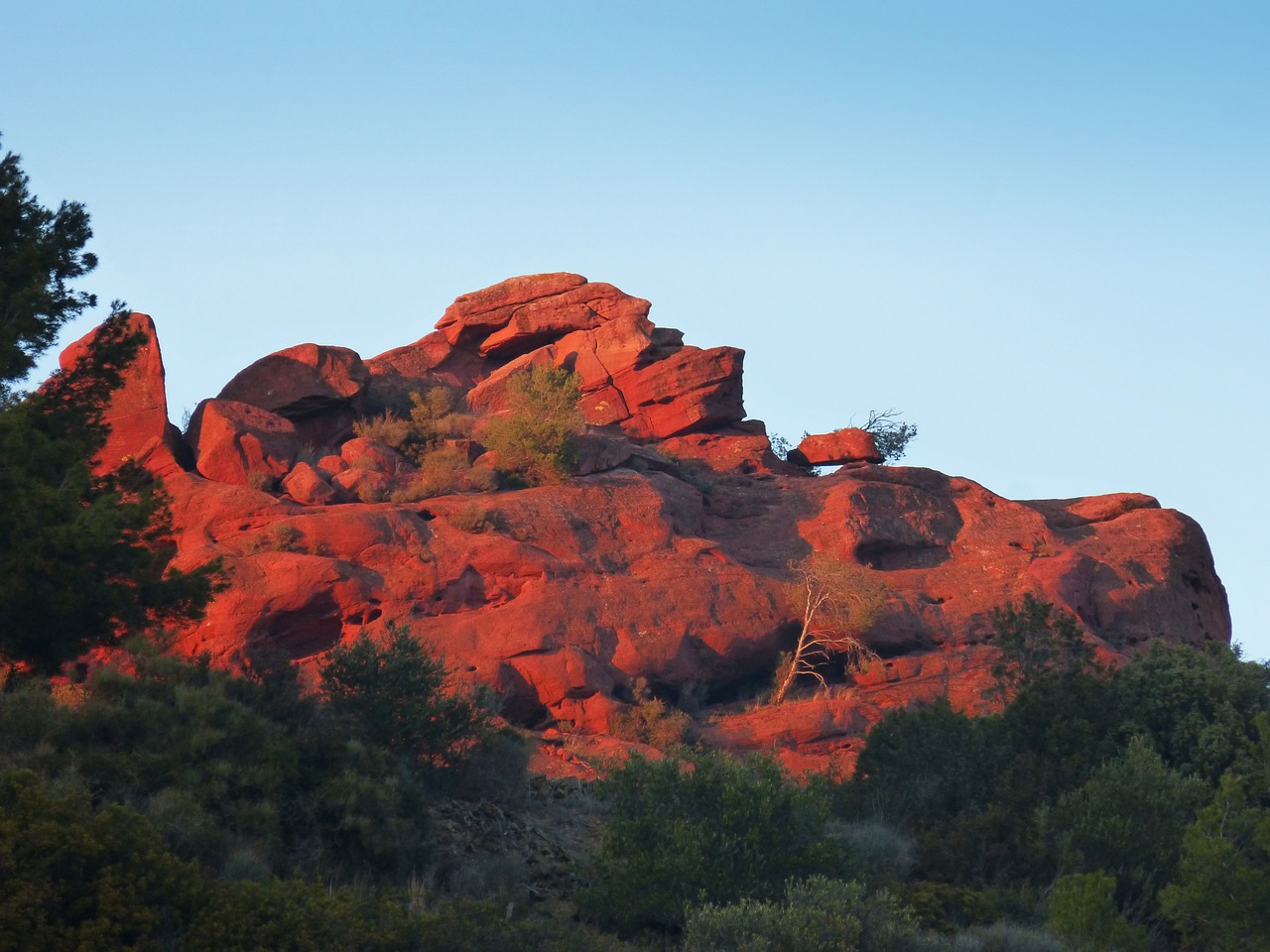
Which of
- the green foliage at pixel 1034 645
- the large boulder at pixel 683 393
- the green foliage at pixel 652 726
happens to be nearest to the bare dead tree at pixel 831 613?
the green foliage at pixel 652 726

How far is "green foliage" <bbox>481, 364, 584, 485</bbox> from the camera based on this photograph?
3350 centimetres

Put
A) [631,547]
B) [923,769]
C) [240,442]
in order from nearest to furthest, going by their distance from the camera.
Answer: [923,769] < [631,547] < [240,442]

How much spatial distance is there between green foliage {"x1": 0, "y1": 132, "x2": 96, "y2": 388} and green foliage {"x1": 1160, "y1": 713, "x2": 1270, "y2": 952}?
1443cm

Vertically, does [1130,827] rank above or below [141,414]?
below

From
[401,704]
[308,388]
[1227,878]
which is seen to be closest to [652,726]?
[401,704]

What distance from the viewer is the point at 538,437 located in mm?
33750

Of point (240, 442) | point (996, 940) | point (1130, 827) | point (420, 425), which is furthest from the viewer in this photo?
point (420, 425)

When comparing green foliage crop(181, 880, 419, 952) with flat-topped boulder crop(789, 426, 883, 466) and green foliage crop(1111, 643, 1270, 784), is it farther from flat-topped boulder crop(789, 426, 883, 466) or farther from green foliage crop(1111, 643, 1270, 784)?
flat-topped boulder crop(789, 426, 883, 466)

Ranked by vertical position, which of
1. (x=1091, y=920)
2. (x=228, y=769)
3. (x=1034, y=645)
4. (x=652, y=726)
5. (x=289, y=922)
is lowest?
(x=1091, y=920)

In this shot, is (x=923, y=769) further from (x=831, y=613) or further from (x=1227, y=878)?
(x=831, y=613)

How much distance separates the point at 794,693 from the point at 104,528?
1805 cm

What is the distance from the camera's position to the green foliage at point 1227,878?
48.9 ft

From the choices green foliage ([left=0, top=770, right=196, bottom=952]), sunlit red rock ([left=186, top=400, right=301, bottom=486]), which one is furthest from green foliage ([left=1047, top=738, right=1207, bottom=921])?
sunlit red rock ([left=186, top=400, right=301, bottom=486])

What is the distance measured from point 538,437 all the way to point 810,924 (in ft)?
72.9
